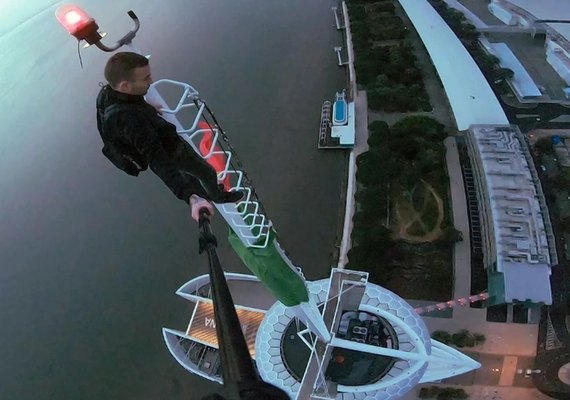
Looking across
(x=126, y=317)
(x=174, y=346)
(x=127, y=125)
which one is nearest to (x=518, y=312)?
(x=174, y=346)

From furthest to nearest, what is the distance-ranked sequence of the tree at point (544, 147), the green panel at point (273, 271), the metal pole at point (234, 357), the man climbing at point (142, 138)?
the tree at point (544, 147), the green panel at point (273, 271), the man climbing at point (142, 138), the metal pole at point (234, 357)

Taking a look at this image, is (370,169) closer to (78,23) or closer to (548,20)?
(548,20)

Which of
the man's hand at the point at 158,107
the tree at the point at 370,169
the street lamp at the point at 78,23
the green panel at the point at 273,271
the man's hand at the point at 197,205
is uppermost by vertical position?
the street lamp at the point at 78,23

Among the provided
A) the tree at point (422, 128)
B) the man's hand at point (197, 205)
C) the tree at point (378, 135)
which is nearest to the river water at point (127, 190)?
the tree at point (378, 135)

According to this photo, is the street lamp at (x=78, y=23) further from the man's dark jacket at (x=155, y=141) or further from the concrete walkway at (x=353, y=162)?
the concrete walkway at (x=353, y=162)

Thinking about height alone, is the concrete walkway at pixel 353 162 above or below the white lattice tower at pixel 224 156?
below

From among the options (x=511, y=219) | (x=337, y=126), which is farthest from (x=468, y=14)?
(x=511, y=219)

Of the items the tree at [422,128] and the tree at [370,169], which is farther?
the tree at [422,128]

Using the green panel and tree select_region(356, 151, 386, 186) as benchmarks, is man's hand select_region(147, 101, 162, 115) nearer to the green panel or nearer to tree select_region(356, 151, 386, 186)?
the green panel

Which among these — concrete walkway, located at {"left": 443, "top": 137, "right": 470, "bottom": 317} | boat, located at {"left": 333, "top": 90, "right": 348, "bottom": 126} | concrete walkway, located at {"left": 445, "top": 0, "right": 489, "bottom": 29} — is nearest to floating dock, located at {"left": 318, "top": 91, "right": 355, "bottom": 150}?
boat, located at {"left": 333, "top": 90, "right": 348, "bottom": 126}
